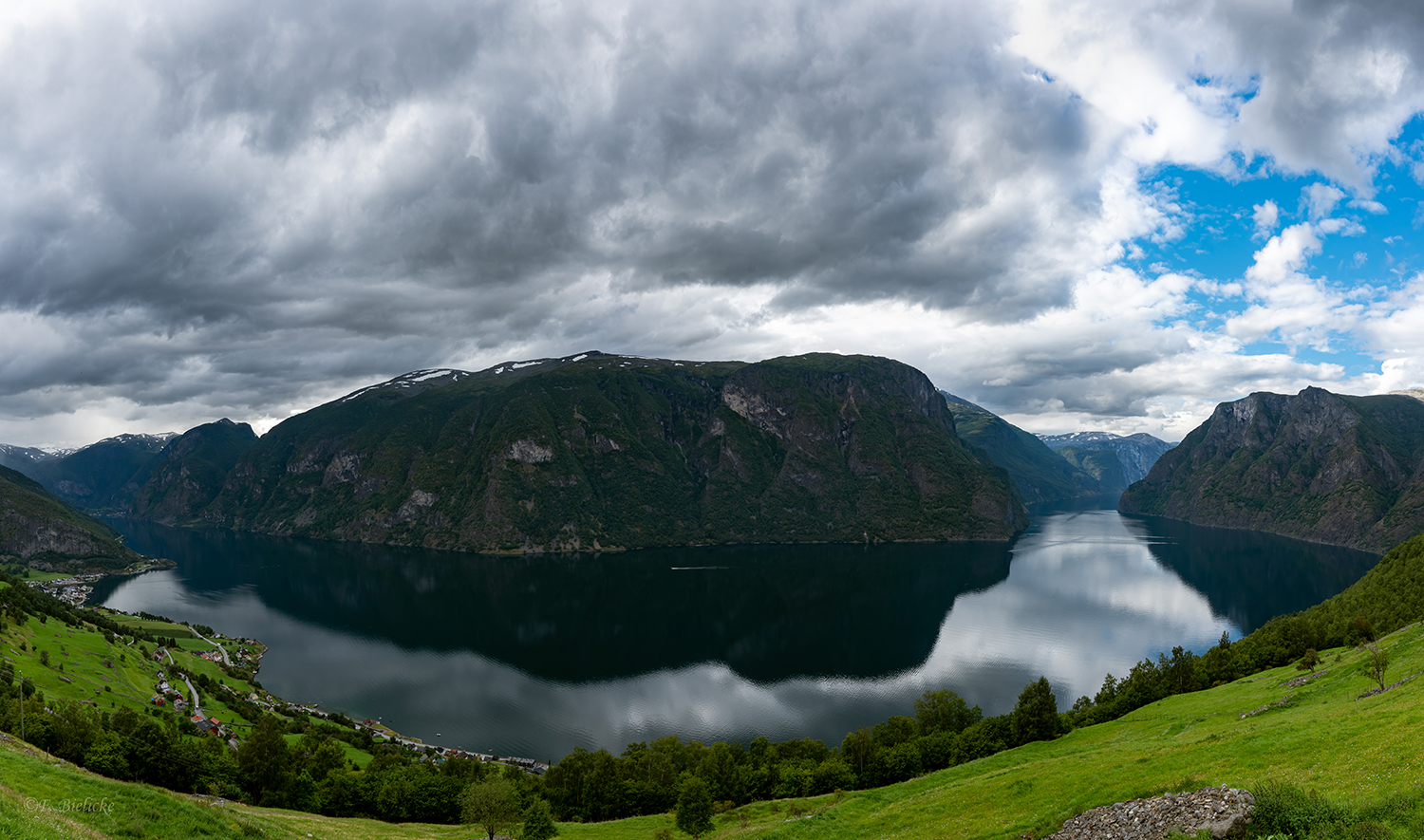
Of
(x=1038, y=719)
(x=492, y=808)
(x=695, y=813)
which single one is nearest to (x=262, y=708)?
(x=492, y=808)

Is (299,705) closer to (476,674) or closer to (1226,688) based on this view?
(476,674)

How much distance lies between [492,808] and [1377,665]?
2496 inches

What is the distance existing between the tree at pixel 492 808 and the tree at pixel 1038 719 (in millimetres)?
47089

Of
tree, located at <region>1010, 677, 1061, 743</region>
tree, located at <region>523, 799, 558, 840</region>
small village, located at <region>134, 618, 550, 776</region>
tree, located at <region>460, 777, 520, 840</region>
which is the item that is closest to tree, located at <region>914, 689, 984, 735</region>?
tree, located at <region>1010, 677, 1061, 743</region>

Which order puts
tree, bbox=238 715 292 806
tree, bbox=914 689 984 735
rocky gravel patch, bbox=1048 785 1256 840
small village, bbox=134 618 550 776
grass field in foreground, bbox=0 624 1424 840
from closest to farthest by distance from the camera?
rocky gravel patch, bbox=1048 785 1256 840, grass field in foreground, bbox=0 624 1424 840, tree, bbox=238 715 292 806, tree, bbox=914 689 984 735, small village, bbox=134 618 550 776

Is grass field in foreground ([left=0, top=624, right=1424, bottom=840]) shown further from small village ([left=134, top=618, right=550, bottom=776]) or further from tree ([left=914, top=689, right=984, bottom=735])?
small village ([left=134, top=618, right=550, bottom=776])

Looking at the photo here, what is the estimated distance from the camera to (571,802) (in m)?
64.6

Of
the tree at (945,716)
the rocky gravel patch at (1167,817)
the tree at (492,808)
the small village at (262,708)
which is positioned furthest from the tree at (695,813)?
the small village at (262,708)

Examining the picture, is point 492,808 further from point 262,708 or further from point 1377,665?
point 262,708

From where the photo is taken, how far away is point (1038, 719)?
62.9 metres

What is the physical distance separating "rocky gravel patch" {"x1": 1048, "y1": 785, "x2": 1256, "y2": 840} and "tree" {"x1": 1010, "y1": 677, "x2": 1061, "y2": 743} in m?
→ 44.0

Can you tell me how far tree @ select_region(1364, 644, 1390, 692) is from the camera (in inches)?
1687

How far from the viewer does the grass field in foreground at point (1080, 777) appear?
22547 mm

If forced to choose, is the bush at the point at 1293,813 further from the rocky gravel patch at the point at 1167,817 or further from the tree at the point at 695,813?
the tree at the point at 695,813
